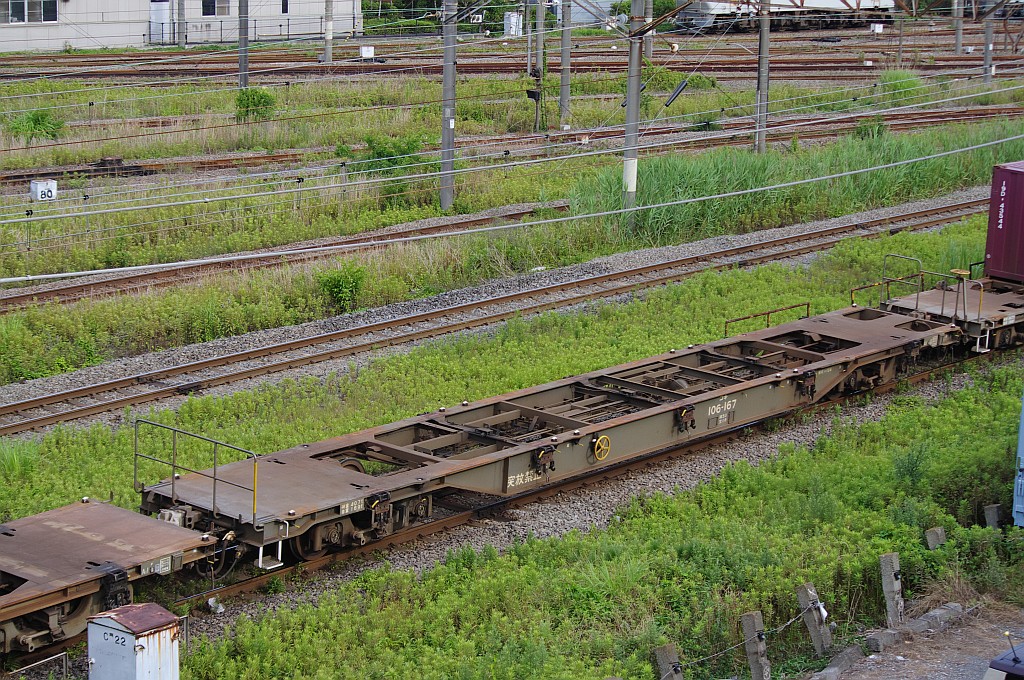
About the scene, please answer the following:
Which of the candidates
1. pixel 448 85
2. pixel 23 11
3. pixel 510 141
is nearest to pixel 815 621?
pixel 448 85

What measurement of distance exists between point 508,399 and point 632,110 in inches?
467

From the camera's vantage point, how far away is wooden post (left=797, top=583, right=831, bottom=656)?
9641mm

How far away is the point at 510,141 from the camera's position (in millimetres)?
33531

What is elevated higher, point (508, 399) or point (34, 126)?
point (34, 126)

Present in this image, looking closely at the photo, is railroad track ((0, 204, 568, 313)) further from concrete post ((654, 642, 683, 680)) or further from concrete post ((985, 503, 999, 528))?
concrete post ((654, 642, 683, 680))

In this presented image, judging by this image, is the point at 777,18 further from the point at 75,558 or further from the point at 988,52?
the point at 75,558

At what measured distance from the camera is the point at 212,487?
10898 millimetres

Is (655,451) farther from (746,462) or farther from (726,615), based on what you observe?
(726,615)

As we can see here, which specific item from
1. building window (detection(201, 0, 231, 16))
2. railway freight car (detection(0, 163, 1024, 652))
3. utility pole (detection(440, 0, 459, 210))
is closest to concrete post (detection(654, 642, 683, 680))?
railway freight car (detection(0, 163, 1024, 652))

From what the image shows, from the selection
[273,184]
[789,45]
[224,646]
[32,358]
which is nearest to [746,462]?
[224,646]

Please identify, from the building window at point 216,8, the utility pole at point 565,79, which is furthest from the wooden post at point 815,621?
the building window at point 216,8

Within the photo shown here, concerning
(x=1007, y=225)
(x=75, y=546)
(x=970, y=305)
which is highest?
(x=1007, y=225)

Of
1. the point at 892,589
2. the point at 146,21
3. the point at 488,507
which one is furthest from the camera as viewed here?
the point at 146,21

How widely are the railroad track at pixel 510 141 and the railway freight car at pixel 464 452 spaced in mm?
13426
